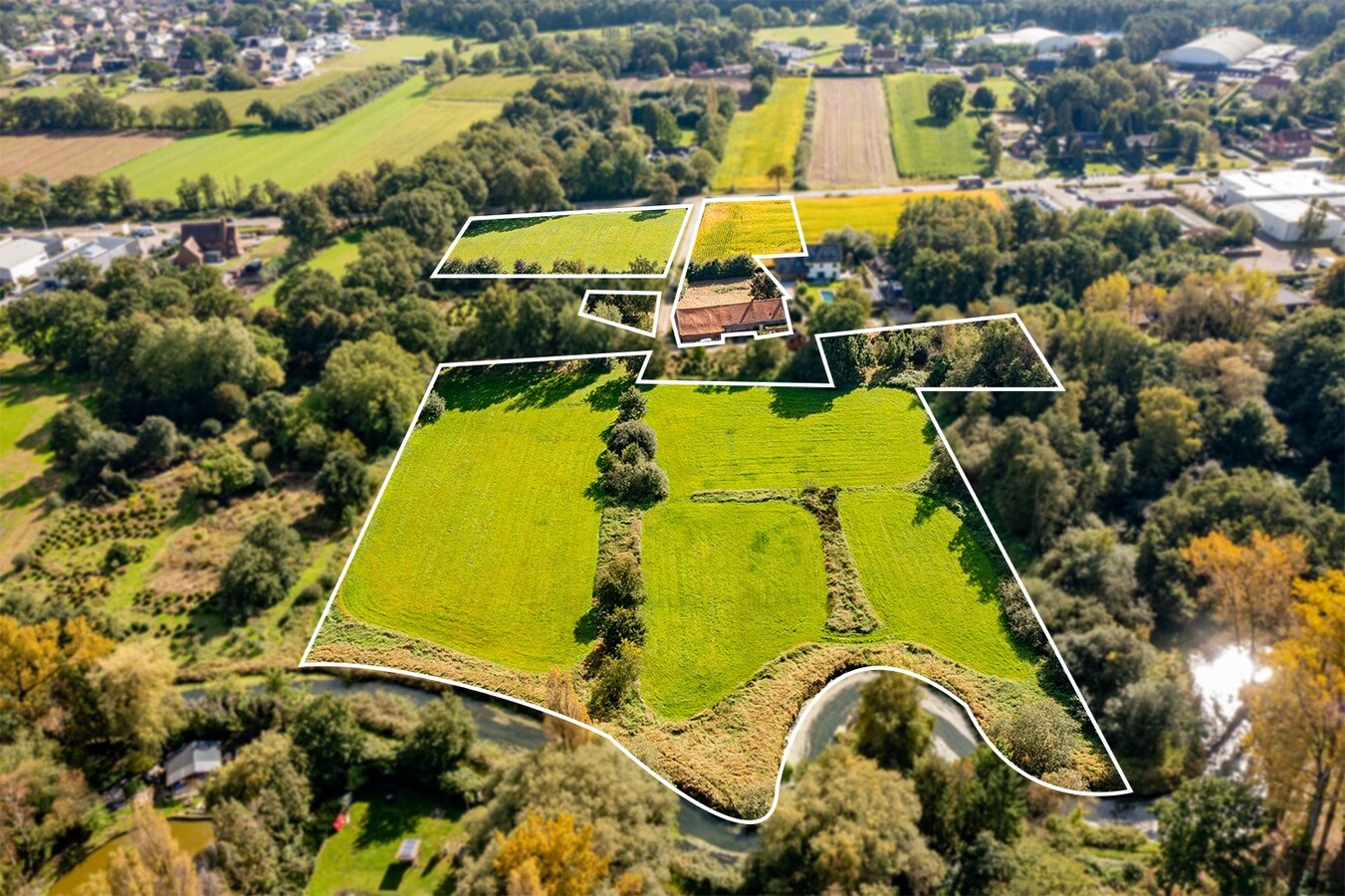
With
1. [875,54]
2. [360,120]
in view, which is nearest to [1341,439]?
[875,54]

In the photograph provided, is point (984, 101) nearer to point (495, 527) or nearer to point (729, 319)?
point (729, 319)

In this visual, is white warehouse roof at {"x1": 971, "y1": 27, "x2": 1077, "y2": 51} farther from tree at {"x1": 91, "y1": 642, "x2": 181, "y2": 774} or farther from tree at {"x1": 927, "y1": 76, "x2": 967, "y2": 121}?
tree at {"x1": 91, "y1": 642, "x2": 181, "y2": 774}

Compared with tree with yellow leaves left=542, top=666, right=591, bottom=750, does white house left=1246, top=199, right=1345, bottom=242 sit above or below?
below

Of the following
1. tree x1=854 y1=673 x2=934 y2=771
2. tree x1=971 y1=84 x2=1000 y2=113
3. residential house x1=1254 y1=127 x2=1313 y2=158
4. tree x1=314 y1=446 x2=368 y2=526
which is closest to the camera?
tree x1=854 y1=673 x2=934 y2=771

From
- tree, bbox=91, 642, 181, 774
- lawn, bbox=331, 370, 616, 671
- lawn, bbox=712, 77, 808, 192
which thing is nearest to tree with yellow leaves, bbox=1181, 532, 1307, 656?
A: lawn, bbox=331, 370, 616, 671

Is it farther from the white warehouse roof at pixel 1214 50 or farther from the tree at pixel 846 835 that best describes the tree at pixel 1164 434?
the white warehouse roof at pixel 1214 50

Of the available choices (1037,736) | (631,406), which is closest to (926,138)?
(631,406)
